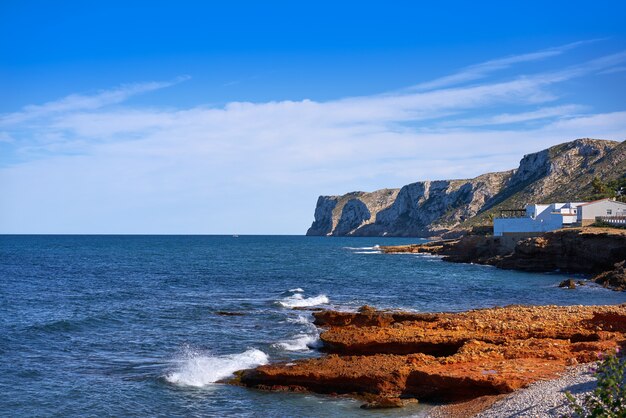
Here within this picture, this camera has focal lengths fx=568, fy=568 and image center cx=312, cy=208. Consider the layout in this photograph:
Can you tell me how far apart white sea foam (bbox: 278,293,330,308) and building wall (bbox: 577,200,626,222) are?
5572 centimetres

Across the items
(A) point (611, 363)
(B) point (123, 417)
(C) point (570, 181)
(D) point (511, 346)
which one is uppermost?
(C) point (570, 181)

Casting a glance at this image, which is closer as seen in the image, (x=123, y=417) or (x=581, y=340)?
(x=123, y=417)

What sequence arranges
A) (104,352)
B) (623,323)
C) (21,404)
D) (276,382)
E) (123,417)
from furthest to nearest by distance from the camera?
(104,352), (623,323), (276,382), (21,404), (123,417)

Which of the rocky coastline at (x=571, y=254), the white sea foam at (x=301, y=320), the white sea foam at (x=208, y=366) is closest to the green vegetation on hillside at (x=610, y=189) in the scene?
the rocky coastline at (x=571, y=254)

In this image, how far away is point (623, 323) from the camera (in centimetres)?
2500

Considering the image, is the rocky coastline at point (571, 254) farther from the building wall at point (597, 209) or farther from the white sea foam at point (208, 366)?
the white sea foam at point (208, 366)

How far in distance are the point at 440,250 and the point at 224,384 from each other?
97552 mm

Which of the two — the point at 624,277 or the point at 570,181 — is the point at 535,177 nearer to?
the point at 570,181

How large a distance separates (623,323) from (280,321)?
1920 centimetres

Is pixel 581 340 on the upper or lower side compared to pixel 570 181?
lower

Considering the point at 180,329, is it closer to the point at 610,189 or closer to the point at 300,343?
the point at 300,343

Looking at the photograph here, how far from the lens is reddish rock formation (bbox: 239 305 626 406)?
18953mm

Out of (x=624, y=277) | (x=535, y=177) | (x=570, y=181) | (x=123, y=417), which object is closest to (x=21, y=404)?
(x=123, y=417)

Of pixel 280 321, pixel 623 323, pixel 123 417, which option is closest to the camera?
pixel 123 417
